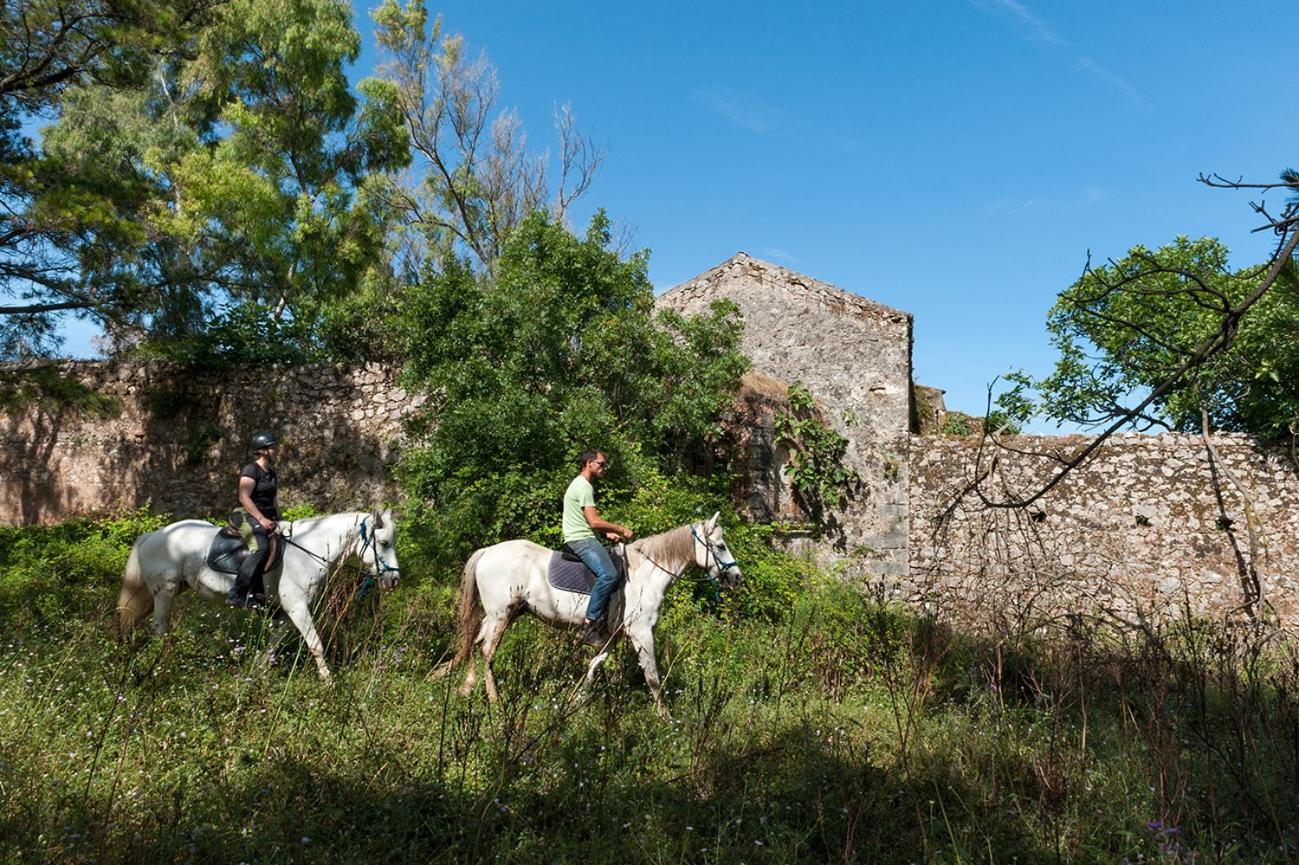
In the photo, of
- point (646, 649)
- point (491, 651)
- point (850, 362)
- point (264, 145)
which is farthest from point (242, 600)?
point (264, 145)

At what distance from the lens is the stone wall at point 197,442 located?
13742 mm

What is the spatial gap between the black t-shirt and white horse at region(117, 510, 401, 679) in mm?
199

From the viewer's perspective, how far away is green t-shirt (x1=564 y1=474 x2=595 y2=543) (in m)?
6.75

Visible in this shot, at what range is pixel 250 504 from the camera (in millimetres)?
6805

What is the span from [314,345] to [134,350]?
279 centimetres

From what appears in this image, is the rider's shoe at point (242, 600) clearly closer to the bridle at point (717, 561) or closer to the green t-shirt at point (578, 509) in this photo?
the green t-shirt at point (578, 509)

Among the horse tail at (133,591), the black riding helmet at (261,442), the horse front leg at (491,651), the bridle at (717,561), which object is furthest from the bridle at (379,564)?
the bridle at (717,561)

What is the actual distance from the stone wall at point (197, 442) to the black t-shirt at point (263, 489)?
21.4 feet

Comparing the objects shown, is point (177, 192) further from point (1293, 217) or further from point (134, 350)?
point (1293, 217)

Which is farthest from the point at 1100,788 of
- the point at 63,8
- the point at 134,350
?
the point at 134,350

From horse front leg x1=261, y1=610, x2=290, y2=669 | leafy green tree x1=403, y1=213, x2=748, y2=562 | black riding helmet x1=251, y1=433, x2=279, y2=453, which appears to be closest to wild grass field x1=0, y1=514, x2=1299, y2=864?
horse front leg x1=261, y1=610, x2=290, y2=669

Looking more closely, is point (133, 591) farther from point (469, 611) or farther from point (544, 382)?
point (544, 382)

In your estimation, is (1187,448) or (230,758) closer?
(230,758)

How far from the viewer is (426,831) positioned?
3938mm
